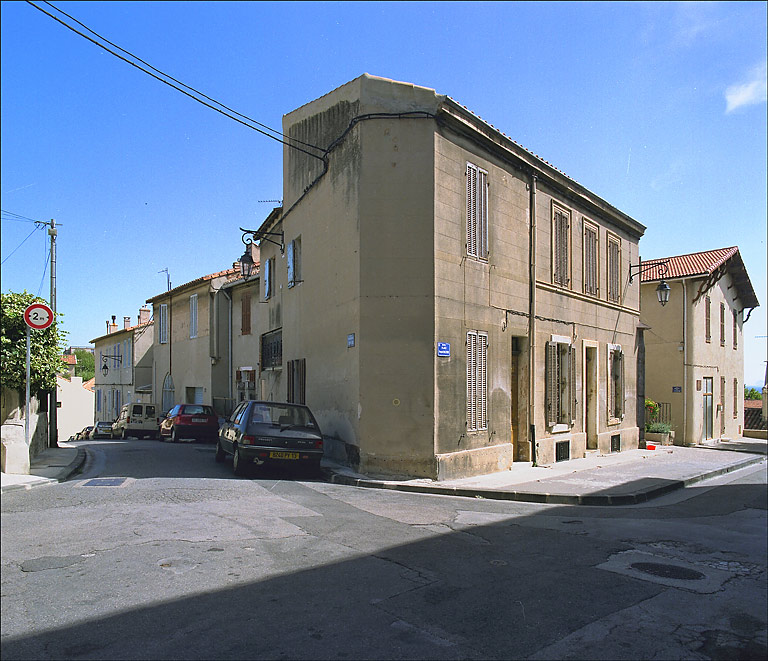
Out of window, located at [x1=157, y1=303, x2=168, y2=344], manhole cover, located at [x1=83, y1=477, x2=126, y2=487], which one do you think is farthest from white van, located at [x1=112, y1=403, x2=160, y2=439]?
manhole cover, located at [x1=83, y1=477, x2=126, y2=487]

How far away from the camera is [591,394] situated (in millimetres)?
18625

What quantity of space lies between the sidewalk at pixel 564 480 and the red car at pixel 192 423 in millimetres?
7345

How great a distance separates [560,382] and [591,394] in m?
2.59

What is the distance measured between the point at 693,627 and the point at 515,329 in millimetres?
10019

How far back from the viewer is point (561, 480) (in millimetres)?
12914

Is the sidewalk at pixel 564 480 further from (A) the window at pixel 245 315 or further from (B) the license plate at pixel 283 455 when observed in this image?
(A) the window at pixel 245 315

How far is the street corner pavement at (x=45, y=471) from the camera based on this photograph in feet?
6.16

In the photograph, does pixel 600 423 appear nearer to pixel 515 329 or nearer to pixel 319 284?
pixel 515 329

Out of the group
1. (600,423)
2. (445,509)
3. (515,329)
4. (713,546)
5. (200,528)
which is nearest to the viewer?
(200,528)

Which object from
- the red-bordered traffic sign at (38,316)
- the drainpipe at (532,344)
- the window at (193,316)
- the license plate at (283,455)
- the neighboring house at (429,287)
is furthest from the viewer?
the window at (193,316)

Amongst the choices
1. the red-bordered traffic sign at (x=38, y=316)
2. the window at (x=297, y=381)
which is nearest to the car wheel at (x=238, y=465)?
the window at (x=297, y=381)

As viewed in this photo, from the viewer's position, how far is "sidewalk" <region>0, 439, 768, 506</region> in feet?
36.1

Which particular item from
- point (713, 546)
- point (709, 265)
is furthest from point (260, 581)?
point (709, 265)

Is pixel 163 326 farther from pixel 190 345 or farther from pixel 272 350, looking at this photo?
pixel 272 350
